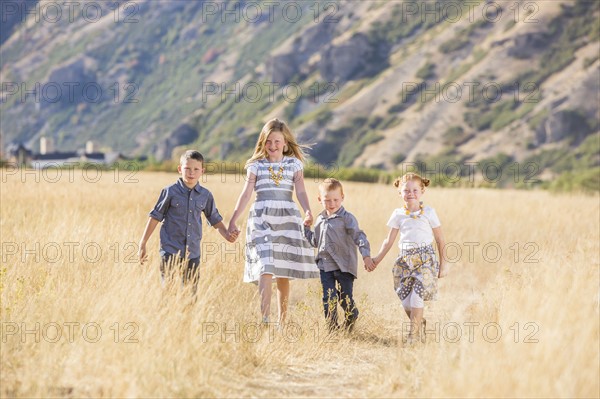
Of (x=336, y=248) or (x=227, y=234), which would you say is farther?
(x=336, y=248)

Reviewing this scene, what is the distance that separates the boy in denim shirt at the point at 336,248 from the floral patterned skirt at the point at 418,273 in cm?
42

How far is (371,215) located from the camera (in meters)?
16.2

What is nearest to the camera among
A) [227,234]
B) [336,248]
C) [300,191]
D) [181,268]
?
[181,268]

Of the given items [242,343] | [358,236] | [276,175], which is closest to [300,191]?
[276,175]

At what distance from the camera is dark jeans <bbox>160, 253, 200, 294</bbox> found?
655 centimetres

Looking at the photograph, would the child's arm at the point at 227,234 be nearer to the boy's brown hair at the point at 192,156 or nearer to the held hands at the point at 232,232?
the held hands at the point at 232,232

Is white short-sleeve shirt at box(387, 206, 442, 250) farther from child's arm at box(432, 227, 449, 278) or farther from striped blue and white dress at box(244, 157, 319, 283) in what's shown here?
striped blue and white dress at box(244, 157, 319, 283)

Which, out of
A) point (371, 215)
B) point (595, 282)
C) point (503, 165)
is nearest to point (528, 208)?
point (371, 215)

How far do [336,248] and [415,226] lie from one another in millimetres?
711

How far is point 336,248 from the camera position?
7234 mm

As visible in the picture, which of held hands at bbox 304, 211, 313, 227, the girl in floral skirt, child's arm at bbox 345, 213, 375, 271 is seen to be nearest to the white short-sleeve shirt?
the girl in floral skirt

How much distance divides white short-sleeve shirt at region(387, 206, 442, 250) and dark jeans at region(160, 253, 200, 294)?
1.72 m

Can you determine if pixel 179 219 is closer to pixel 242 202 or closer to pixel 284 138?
Result: pixel 242 202

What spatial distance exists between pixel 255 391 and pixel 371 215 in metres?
11.3
